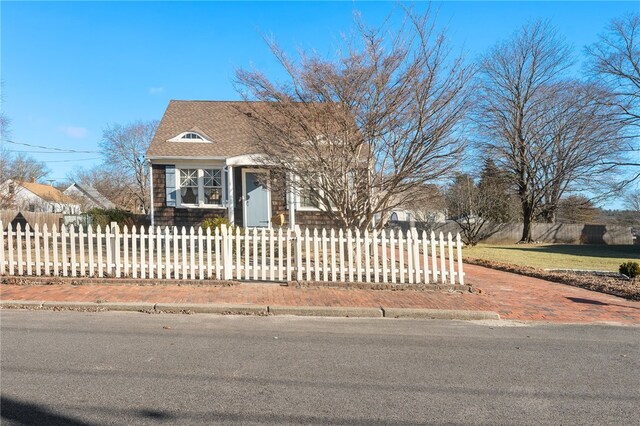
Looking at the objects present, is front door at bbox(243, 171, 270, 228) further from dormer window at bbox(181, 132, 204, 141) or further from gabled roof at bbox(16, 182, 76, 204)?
gabled roof at bbox(16, 182, 76, 204)

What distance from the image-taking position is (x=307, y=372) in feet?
14.1

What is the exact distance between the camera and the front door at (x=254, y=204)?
56.1 ft

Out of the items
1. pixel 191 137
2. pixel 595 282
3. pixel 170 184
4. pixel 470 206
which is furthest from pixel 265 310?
pixel 470 206

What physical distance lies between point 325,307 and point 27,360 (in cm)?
407

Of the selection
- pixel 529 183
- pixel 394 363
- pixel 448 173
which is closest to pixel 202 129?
pixel 448 173

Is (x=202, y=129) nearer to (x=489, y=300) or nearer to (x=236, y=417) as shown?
(x=489, y=300)

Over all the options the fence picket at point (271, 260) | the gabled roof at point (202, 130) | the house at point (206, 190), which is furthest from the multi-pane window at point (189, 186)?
the fence picket at point (271, 260)

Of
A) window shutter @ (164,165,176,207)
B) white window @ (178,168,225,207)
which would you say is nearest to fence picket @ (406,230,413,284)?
white window @ (178,168,225,207)

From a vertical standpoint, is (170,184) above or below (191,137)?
below

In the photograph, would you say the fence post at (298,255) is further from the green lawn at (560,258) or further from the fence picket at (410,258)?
the green lawn at (560,258)

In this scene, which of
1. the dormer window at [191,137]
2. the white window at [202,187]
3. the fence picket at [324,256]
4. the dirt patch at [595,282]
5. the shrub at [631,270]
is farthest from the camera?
the dormer window at [191,137]

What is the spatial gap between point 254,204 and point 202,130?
4089 mm

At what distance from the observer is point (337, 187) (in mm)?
9953

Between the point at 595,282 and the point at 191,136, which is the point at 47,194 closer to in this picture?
the point at 191,136
